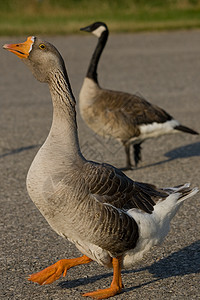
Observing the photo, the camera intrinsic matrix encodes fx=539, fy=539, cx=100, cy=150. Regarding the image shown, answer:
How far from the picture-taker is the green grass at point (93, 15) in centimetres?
2336

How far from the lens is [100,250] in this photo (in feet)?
13.8

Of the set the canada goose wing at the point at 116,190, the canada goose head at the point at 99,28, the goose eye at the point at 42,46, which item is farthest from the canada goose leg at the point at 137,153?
the goose eye at the point at 42,46

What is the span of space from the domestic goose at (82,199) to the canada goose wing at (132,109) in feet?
11.5

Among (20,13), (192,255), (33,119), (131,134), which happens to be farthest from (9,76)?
(20,13)

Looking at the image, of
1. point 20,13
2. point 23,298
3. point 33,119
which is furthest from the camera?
point 20,13

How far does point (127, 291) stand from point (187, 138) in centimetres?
585

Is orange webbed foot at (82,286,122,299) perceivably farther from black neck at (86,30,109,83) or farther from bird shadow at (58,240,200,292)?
black neck at (86,30,109,83)

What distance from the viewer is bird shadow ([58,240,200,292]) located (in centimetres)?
462

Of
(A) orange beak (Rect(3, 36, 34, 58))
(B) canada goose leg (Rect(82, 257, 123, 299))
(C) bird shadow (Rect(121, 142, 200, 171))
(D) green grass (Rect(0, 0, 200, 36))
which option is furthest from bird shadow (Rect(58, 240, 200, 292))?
(D) green grass (Rect(0, 0, 200, 36))

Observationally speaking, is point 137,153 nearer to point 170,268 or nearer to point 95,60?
point 95,60

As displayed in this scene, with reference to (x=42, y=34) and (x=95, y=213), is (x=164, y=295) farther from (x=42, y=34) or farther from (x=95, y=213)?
(x=42, y=34)

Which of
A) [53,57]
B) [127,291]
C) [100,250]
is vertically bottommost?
[127,291]

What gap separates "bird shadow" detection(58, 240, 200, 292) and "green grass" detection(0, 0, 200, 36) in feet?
58.2

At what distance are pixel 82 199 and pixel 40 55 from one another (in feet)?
3.94
